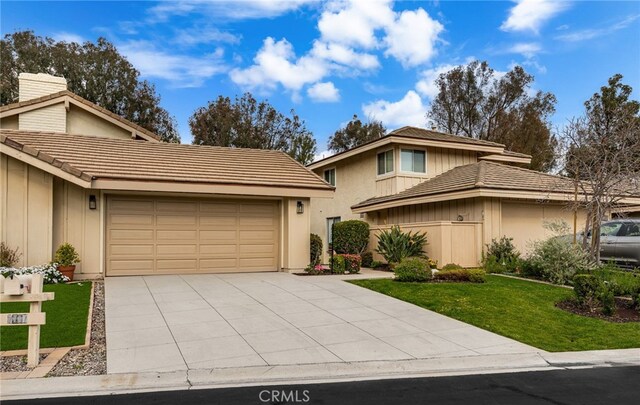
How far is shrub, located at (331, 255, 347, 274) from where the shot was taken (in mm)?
14273

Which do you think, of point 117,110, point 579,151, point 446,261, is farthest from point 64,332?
point 117,110

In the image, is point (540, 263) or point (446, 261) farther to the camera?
point (446, 261)

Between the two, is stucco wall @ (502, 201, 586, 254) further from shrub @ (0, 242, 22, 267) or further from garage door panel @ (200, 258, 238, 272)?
shrub @ (0, 242, 22, 267)

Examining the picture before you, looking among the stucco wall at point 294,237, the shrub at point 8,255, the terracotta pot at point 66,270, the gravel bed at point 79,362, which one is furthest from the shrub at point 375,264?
the gravel bed at point 79,362

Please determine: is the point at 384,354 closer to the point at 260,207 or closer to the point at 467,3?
the point at 260,207

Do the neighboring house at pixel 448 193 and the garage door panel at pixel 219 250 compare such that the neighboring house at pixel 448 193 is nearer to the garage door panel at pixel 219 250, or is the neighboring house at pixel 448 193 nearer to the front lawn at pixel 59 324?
the garage door panel at pixel 219 250

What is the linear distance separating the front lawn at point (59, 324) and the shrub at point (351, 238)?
10119mm

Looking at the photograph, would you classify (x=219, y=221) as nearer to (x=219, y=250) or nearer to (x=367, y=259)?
(x=219, y=250)

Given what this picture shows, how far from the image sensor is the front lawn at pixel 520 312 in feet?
24.9

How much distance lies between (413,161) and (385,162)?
1255mm

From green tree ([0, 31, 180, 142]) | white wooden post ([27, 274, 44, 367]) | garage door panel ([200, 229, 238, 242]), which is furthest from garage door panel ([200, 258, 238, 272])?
green tree ([0, 31, 180, 142])

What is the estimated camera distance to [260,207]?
14.7 m

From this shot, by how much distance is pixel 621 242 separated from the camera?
1419cm

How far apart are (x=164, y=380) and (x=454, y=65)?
38593 millimetres
